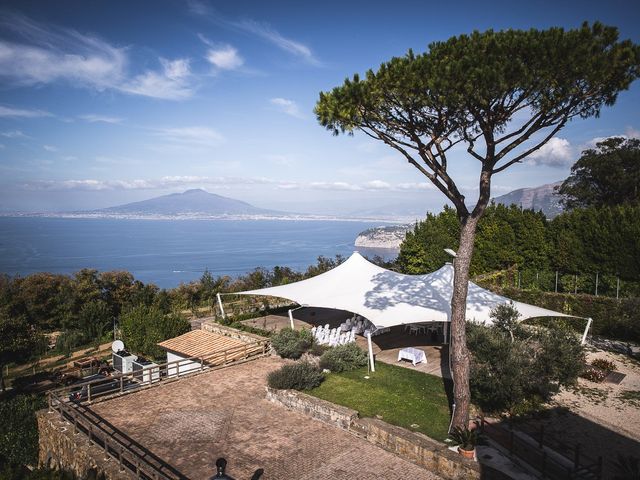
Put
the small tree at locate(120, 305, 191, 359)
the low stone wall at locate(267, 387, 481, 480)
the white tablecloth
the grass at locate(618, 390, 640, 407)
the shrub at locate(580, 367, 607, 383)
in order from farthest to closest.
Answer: the small tree at locate(120, 305, 191, 359)
the white tablecloth
the shrub at locate(580, 367, 607, 383)
the grass at locate(618, 390, 640, 407)
the low stone wall at locate(267, 387, 481, 480)

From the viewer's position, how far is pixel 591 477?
6.37m

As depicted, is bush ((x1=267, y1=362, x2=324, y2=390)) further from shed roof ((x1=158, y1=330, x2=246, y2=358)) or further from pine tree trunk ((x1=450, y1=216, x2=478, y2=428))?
shed roof ((x1=158, y1=330, x2=246, y2=358))

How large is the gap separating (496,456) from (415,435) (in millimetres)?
1422

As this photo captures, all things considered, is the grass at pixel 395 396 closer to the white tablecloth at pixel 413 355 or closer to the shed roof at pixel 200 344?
the white tablecloth at pixel 413 355

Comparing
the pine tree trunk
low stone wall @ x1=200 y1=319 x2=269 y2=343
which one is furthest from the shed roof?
the pine tree trunk

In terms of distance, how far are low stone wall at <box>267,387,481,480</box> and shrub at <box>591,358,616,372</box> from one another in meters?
7.62

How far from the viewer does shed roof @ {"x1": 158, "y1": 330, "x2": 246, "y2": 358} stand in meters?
14.4

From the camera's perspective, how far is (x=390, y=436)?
26.2ft

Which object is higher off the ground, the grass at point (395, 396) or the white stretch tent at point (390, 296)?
the white stretch tent at point (390, 296)

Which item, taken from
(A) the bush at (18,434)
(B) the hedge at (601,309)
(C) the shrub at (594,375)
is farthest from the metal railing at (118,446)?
(B) the hedge at (601,309)

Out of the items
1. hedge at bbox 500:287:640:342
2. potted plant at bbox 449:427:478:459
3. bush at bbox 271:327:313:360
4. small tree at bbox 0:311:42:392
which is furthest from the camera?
small tree at bbox 0:311:42:392

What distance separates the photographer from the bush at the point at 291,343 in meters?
13.6

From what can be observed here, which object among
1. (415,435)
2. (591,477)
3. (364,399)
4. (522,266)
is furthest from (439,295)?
(522,266)

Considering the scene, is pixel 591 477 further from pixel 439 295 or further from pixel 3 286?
pixel 3 286
